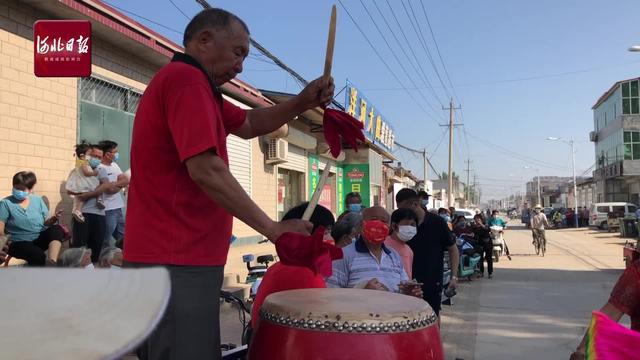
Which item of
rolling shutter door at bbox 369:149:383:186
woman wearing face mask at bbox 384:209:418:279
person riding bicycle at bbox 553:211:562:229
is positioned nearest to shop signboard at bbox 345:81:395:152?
rolling shutter door at bbox 369:149:383:186

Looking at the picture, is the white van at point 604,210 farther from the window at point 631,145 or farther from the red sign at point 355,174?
the red sign at point 355,174

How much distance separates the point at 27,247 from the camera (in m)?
5.22

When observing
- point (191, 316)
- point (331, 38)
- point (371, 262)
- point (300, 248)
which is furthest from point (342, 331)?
point (371, 262)

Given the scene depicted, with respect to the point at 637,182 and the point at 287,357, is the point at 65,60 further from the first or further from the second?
the point at 637,182

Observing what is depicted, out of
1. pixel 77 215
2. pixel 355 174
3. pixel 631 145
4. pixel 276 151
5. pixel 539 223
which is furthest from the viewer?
pixel 631 145

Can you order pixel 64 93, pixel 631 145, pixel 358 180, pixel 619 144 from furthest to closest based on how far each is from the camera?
pixel 619 144 → pixel 631 145 → pixel 358 180 → pixel 64 93

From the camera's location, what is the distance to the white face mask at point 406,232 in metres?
4.79

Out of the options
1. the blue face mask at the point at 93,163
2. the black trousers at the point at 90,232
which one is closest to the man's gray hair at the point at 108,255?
the black trousers at the point at 90,232

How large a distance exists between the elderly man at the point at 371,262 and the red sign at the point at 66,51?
397cm

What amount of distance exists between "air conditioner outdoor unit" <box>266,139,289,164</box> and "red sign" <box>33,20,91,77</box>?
8.54m

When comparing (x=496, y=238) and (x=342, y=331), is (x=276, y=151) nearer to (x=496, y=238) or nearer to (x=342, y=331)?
(x=496, y=238)

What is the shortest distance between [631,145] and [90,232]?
50253 mm

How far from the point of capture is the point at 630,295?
2703 mm

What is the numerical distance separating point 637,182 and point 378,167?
1349 inches
